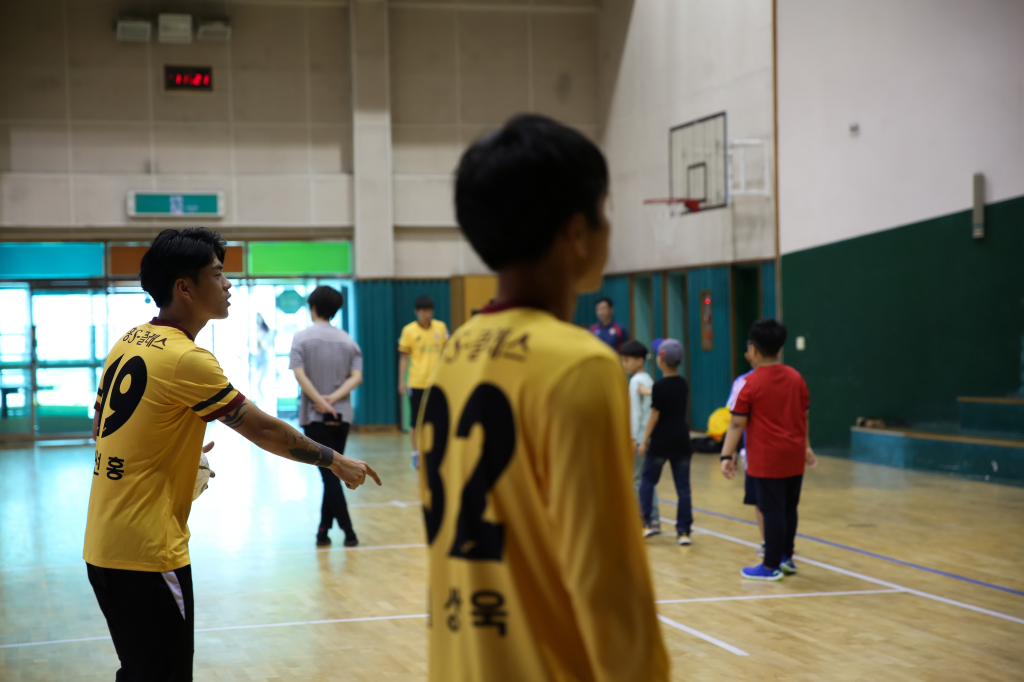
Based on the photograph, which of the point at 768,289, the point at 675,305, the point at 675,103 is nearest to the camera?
the point at 768,289

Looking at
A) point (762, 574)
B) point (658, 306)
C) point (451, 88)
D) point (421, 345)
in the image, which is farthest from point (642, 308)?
point (762, 574)

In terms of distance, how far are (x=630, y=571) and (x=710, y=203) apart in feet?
45.6

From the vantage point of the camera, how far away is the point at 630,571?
4.29ft

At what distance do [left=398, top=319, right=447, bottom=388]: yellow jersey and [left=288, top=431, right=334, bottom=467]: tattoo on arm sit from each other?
852cm

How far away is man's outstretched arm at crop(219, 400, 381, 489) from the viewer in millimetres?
2920

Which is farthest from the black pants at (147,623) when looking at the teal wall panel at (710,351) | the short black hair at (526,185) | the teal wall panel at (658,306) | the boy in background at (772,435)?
the teal wall panel at (658,306)

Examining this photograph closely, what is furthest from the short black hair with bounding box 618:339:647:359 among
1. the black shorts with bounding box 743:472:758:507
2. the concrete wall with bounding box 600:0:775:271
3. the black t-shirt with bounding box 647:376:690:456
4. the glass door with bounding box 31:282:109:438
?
the glass door with bounding box 31:282:109:438

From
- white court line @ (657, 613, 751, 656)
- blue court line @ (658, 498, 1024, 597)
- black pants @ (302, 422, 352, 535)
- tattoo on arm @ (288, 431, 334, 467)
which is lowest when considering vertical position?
blue court line @ (658, 498, 1024, 597)

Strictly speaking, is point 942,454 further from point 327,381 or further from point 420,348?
point 327,381

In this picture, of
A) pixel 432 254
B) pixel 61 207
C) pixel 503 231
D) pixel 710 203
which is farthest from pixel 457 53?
pixel 503 231

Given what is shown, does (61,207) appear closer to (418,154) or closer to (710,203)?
(418,154)

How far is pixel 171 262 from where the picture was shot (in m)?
3.04

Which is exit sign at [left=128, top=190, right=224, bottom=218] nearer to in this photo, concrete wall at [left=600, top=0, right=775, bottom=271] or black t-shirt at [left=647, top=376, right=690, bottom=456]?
concrete wall at [left=600, top=0, right=775, bottom=271]

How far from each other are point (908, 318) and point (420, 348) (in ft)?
19.7
